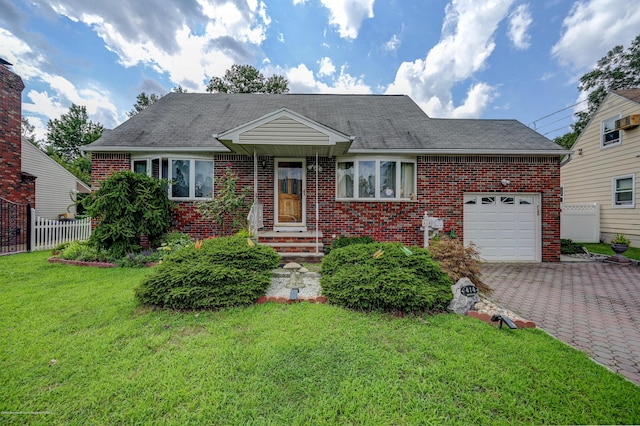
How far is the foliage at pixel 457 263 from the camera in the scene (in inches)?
176

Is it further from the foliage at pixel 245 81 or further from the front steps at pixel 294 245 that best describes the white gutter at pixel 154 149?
the foliage at pixel 245 81

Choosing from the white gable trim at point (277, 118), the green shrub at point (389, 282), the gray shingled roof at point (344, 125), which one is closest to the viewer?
the green shrub at point (389, 282)

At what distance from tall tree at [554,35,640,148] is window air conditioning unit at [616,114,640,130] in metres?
8.39

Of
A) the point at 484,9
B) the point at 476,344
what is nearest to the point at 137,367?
the point at 476,344

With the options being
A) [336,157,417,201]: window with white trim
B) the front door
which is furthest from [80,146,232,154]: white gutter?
[336,157,417,201]: window with white trim

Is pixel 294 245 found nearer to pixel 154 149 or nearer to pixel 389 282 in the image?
pixel 389 282

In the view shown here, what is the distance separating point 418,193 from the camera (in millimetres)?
8305

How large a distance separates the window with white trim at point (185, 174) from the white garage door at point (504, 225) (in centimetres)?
861

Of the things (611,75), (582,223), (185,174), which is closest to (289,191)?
(185,174)

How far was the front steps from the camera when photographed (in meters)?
6.59

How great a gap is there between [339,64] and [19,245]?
16.9 m

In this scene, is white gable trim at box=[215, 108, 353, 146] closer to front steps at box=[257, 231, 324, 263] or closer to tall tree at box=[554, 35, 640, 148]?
front steps at box=[257, 231, 324, 263]

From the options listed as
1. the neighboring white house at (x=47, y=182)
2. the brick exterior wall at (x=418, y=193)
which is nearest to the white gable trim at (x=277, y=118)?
the brick exterior wall at (x=418, y=193)

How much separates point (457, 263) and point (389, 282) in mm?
1663
